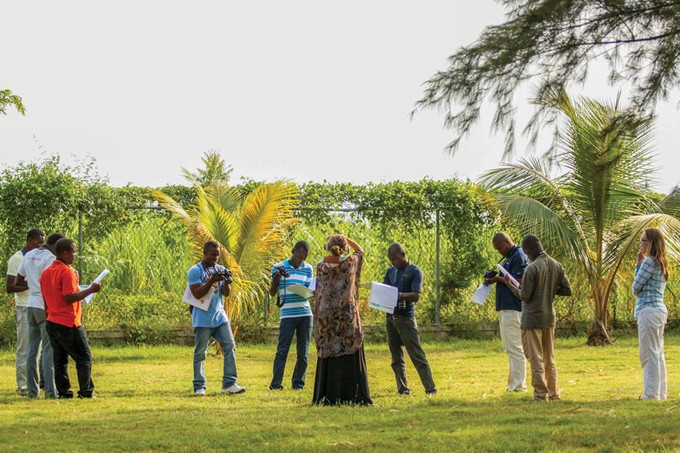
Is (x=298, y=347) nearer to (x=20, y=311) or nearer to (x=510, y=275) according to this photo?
(x=510, y=275)

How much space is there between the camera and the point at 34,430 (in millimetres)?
8555

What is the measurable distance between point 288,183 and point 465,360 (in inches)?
168

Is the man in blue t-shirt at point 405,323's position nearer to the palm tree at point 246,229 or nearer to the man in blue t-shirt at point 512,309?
the man in blue t-shirt at point 512,309

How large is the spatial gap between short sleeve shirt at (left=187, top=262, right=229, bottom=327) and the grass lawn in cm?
Result: 80

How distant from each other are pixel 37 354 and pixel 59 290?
104cm

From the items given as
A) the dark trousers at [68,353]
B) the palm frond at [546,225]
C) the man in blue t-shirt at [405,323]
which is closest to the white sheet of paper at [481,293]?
the man in blue t-shirt at [405,323]

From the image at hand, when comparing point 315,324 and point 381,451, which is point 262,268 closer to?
point 315,324

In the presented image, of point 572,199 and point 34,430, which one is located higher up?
point 572,199

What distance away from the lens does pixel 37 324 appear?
36.1ft

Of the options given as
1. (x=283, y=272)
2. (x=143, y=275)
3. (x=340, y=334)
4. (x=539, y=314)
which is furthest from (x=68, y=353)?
(x=143, y=275)

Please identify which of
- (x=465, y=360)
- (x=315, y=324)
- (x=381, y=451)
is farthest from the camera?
(x=465, y=360)

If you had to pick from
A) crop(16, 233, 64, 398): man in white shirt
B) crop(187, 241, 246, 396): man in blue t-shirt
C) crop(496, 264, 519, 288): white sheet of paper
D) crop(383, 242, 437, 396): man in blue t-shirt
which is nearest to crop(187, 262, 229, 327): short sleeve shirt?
crop(187, 241, 246, 396): man in blue t-shirt

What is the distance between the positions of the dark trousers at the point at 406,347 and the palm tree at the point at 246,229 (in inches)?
215

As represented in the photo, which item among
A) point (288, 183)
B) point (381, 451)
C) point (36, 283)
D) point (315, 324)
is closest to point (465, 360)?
point (288, 183)
